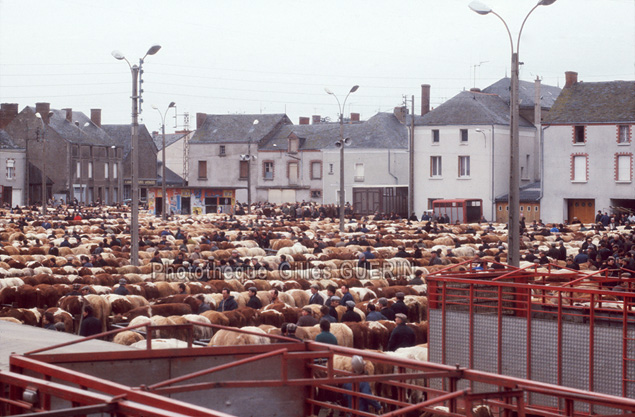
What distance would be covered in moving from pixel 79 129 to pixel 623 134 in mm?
60076

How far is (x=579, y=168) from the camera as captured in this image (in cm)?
5878

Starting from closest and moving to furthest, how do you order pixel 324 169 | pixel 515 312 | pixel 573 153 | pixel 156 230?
pixel 515 312, pixel 156 230, pixel 573 153, pixel 324 169

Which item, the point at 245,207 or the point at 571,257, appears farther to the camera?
the point at 245,207

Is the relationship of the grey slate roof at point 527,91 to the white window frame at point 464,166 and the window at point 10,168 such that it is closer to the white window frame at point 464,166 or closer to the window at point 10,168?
the white window frame at point 464,166

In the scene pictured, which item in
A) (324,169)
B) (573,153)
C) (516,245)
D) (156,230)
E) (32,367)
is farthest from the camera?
(324,169)

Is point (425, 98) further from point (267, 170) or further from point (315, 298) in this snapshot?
point (315, 298)

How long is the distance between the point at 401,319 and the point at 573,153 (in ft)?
147

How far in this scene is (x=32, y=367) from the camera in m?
7.44

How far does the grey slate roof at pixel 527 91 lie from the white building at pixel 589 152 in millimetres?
17238

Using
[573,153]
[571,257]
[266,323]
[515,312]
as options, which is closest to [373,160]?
[573,153]

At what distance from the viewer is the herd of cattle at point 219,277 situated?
2005cm

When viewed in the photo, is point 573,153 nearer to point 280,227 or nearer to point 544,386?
point 280,227

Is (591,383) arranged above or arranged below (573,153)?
below

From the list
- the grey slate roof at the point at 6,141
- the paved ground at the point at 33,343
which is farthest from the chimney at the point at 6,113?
the paved ground at the point at 33,343
